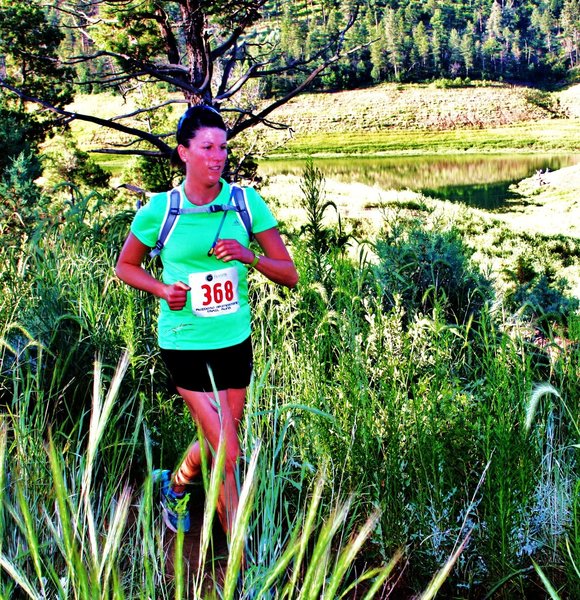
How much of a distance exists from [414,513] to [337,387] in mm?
652

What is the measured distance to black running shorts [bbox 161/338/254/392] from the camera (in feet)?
8.48

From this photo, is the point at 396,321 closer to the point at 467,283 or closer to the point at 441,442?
the point at 441,442

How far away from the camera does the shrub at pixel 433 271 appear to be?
507 centimetres

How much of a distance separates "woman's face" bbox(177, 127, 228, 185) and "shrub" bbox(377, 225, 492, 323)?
2.57 m

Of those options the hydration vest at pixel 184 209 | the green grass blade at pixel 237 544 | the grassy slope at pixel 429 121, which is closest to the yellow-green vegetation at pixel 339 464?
the green grass blade at pixel 237 544

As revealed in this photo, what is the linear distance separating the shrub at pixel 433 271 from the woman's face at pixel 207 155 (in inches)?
101

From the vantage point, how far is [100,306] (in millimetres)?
3914

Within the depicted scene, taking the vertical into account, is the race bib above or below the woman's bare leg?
above

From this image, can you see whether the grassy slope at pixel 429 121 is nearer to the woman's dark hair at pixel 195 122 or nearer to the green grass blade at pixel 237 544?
the woman's dark hair at pixel 195 122

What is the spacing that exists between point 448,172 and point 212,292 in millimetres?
69858

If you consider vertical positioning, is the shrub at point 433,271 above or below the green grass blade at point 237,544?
below

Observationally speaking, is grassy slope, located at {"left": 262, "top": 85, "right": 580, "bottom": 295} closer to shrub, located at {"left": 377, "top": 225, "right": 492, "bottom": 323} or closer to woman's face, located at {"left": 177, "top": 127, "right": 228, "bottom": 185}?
shrub, located at {"left": 377, "top": 225, "right": 492, "bottom": 323}

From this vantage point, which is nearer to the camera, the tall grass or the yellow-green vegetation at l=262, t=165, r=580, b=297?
the tall grass

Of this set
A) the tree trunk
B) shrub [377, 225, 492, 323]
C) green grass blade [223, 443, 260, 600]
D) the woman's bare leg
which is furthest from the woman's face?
the tree trunk
